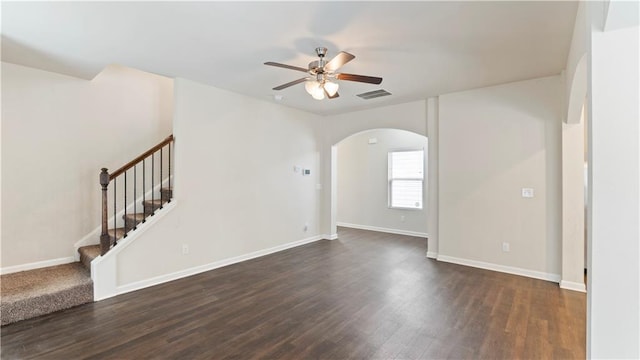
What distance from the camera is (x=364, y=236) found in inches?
274

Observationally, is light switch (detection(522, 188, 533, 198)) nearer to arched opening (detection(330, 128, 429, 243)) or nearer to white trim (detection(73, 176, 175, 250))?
arched opening (detection(330, 128, 429, 243))

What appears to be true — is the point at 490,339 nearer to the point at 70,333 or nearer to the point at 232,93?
the point at 70,333

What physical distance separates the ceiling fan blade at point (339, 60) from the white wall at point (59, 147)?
3452mm

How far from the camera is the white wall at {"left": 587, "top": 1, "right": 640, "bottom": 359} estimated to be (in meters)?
1.48

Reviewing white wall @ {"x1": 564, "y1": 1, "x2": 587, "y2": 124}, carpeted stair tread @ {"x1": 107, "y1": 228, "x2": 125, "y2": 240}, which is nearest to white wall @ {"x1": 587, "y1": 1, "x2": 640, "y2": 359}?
white wall @ {"x1": 564, "y1": 1, "x2": 587, "y2": 124}

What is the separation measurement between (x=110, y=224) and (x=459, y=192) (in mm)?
5416

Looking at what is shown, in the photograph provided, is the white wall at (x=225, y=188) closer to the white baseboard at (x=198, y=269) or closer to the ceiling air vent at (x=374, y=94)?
the white baseboard at (x=198, y=269)

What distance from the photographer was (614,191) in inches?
59.8

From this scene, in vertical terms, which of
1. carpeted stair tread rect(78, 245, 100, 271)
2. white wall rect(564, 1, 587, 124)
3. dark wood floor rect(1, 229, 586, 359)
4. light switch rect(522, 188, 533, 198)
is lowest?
dark wood floor rect(1, 229, 586, 359)

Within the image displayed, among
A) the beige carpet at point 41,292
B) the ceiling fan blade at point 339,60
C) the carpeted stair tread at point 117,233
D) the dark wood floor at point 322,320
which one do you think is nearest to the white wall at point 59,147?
the carpeted stair tread at point 117,233

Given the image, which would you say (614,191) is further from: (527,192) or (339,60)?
(527,192)

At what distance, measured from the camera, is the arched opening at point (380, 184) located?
22.9 ft

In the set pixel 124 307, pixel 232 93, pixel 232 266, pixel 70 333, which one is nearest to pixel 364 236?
pixel 232 266

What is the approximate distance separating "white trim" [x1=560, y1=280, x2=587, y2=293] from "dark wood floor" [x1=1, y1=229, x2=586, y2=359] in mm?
167
